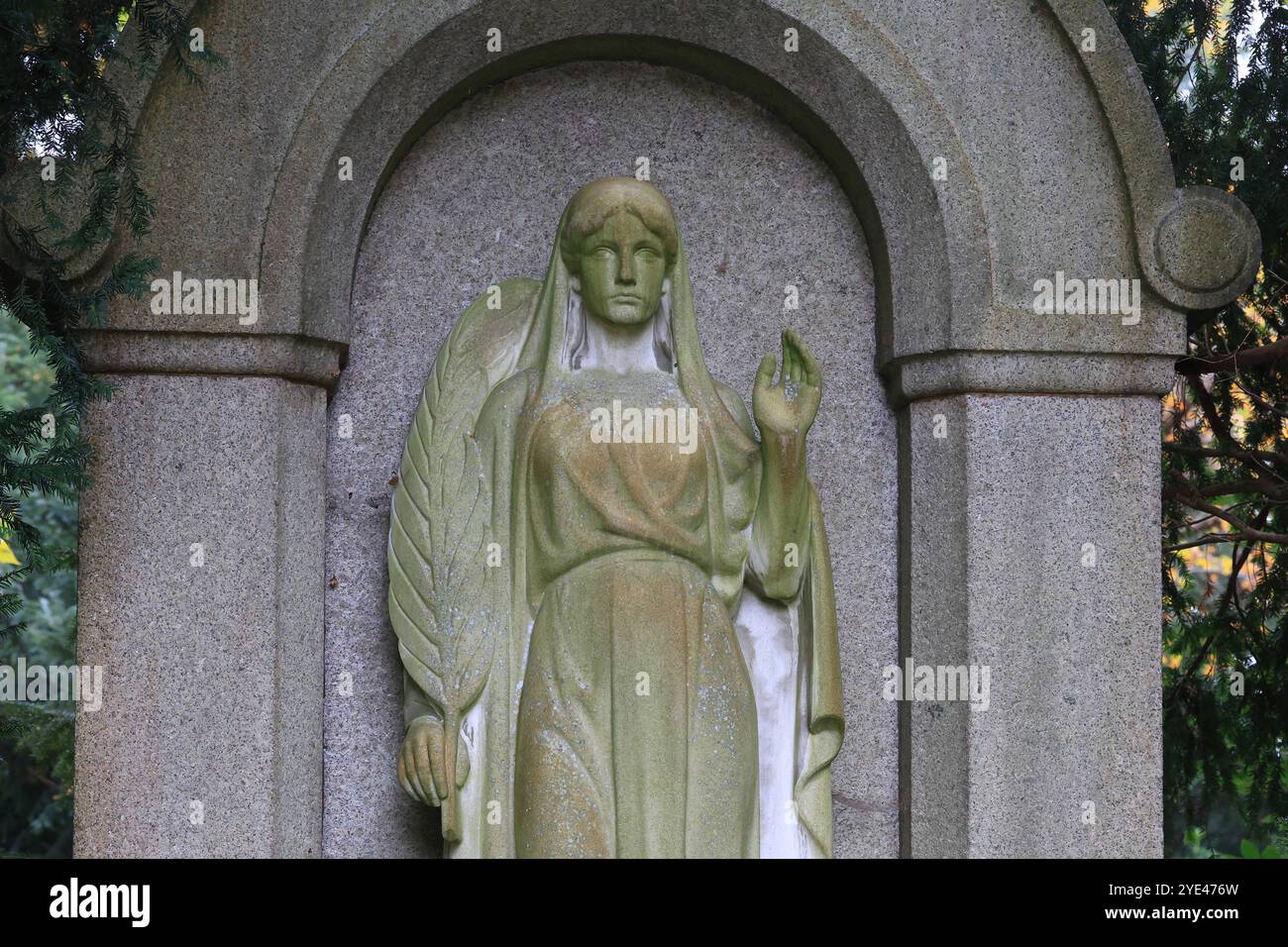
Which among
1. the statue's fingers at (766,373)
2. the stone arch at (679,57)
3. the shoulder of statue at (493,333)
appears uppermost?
the stone arch at (679,57)

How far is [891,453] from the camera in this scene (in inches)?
275

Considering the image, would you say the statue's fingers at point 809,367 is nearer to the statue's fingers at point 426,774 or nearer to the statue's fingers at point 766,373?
the statue's fingers at point 766,373

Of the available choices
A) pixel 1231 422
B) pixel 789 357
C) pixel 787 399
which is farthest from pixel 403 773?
pixel 1231 422

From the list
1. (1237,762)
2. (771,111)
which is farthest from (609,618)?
(1237,762)

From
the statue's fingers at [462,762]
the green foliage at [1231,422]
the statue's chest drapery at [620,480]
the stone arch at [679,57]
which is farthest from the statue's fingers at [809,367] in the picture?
the green foliage at [1231,422]

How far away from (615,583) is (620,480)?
1.12 ft

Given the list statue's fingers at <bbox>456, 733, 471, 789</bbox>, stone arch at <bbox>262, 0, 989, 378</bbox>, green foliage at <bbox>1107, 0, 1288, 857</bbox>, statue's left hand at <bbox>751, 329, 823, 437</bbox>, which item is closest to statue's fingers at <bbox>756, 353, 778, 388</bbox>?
Result: statue's left hand at <bbox>751, 329, 823, 437</bbox>

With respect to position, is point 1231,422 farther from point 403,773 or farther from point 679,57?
point 403,773

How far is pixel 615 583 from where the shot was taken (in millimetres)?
6051

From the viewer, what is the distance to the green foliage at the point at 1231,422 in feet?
25.2

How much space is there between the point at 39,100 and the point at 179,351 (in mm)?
935

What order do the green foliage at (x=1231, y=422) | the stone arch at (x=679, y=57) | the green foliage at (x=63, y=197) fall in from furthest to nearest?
1. the green foliage at (x=1231, y=422)
2. the stone arch at (x=679, y=57)
3. the green foliage at (x=63, y=197)

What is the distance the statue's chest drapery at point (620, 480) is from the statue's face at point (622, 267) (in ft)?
0.83

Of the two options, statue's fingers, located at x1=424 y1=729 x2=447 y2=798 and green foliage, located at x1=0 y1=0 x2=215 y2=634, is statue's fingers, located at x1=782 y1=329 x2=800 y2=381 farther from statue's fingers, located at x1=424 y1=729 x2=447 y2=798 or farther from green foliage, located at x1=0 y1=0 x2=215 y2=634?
green foliage, located at x1=0 y1=0 x2=215 y2=634
